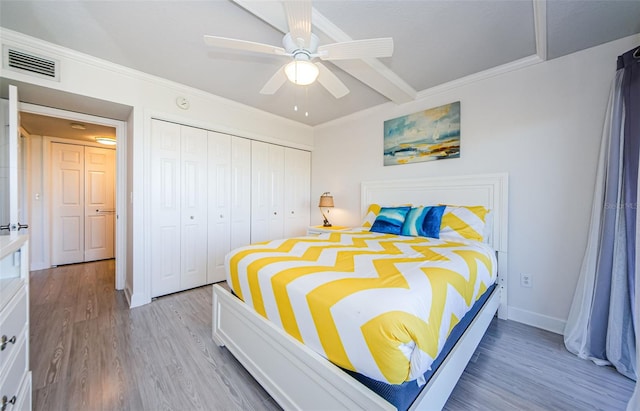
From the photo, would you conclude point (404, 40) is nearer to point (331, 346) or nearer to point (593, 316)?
point (331, 346)

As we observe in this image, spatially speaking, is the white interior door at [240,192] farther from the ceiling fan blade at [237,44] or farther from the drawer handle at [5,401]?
the drawer handle at [5,401]

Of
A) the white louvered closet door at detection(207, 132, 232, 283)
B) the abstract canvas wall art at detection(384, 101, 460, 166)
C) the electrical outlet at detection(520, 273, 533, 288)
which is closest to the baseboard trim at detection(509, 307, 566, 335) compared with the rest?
the electrical outlet at detection(520, 273, 533, 288)

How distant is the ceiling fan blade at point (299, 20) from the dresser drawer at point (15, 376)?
1983 mm

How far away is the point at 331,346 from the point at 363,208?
261 cm

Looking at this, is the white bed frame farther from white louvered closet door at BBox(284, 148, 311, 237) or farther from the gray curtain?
white louvered closet door at BBox(284, 148, 311, 237)

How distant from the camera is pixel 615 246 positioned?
1730mm

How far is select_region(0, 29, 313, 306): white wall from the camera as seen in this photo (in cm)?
218

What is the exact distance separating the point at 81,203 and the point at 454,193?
5.79 metres

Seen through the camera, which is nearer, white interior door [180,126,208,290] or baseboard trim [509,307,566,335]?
baseboard trim [509,307,566,335]

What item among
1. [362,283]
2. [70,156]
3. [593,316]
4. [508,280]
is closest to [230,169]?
[362,283]

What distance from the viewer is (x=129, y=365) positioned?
5.50ft

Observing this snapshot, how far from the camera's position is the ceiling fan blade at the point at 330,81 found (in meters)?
1.86

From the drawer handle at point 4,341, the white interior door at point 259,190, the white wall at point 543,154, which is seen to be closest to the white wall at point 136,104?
the white interior door at point 259,190

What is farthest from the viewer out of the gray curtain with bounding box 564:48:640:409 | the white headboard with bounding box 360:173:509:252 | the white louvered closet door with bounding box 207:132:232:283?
the white louvered closet door with bounding box 207:132:232:283
